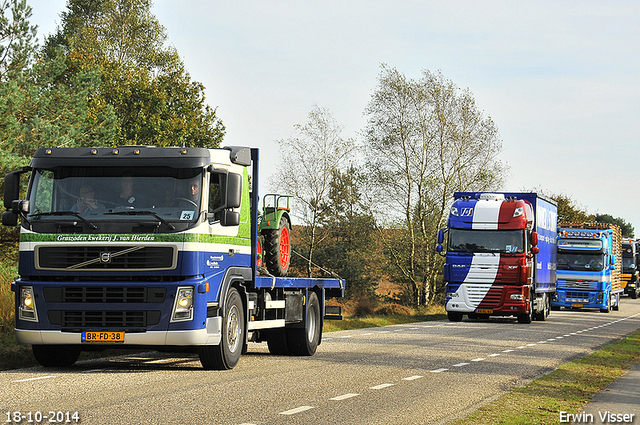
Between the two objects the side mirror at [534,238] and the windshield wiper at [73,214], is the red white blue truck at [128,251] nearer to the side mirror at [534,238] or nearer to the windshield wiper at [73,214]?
the windshield wiper at [73,214]

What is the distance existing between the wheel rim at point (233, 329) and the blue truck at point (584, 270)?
3186 centimetres

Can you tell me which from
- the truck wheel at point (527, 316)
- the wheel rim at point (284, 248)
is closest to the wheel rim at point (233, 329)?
the wheel rim at point (284, 248)

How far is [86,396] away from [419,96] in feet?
133

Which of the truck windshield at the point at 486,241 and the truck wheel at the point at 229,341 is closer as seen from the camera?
the truck wheel at the point at 229,341

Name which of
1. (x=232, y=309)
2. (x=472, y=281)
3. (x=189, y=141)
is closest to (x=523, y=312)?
(x=472, y=281)

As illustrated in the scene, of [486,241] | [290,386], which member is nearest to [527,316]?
[486,241]

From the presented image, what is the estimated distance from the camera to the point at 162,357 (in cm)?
1467

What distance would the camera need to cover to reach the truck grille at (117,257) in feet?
37.2

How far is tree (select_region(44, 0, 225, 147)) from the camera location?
1811 inches

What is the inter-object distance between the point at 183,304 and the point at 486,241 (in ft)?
62.2

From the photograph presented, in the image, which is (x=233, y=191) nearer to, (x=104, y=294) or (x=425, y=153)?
(x=104, y=294)

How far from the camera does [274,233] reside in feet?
47.1

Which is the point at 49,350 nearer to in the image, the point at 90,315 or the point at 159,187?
the point at 90,315

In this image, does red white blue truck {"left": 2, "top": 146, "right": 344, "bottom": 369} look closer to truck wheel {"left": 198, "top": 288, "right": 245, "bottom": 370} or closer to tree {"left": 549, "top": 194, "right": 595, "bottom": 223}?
truck wheel {"left": 198, "top": 288, "right": 245, "bottom": 370}
